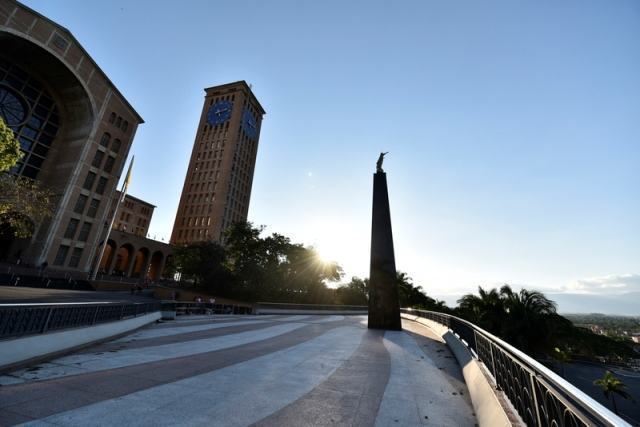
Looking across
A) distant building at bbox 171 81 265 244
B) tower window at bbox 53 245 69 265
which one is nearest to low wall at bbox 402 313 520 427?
tower window at bbox 53 245 69 265

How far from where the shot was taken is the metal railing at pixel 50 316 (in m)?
5.70

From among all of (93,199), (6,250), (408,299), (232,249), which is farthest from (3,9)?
(408,299)

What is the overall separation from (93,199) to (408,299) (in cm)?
6189

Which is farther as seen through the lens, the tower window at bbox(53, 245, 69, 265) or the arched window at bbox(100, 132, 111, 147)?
the arched window at bbox(100, 132, 111, 147)

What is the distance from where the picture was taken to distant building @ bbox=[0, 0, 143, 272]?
141ft

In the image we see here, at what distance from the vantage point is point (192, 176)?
88.6 metres

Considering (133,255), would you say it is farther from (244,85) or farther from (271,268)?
(244,85)

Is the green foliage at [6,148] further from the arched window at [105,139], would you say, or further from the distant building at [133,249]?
the distant building at [133,249]

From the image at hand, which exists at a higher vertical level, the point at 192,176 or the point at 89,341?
the point at 192,176

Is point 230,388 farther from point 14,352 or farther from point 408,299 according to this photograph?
point 408,299

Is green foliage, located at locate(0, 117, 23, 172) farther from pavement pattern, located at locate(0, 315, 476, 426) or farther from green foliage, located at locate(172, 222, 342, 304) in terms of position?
green foliage, located at locate(172, 222, 342, 304)

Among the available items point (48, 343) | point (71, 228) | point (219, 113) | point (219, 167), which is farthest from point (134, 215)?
point (48, 343)

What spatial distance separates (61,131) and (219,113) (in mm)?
48660

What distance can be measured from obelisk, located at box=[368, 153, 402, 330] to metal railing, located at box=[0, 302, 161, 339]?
1332cm
